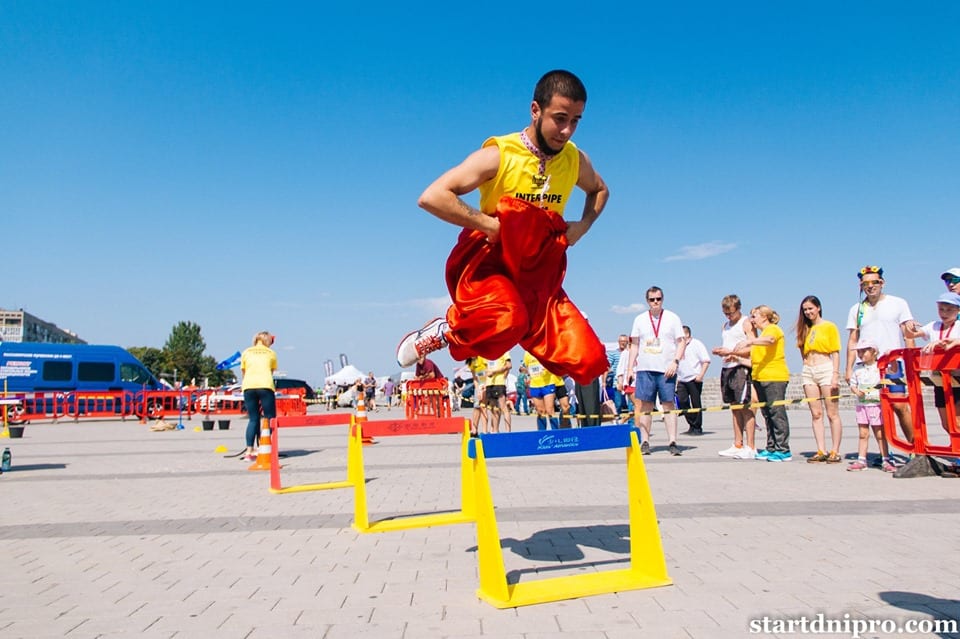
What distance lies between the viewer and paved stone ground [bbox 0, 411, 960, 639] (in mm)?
3215

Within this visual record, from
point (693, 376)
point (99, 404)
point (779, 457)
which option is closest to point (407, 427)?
point (779, 457)

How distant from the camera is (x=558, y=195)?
→ 14.0 feet

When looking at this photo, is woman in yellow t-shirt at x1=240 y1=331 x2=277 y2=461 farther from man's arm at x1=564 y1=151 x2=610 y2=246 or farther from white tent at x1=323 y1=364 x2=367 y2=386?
white tent at x1=323 y1=364 x2=367 y2=386

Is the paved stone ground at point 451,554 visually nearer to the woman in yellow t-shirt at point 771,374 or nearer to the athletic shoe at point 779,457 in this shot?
the athletic shoe at point 779,457

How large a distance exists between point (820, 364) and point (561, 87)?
672cm

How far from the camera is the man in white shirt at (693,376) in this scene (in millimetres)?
14469

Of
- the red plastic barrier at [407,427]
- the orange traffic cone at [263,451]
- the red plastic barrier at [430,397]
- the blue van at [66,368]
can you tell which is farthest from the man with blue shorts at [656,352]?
the blue van at [66,368]

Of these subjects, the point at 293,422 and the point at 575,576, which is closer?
the point at 575,576

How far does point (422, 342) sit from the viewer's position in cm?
457

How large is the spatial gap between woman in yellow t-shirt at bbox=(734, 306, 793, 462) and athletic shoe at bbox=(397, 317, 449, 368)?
241 inches

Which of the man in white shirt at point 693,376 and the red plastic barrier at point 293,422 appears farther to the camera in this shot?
the man in white shirt at point 693,376

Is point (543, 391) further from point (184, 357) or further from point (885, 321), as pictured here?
point (184, 357)

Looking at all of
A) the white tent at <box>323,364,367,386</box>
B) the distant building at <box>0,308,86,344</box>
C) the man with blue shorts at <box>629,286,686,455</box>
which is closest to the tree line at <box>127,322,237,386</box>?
the distant building at <box>0,308,86,344</box>

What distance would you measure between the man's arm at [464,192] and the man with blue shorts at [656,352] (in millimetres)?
6400
